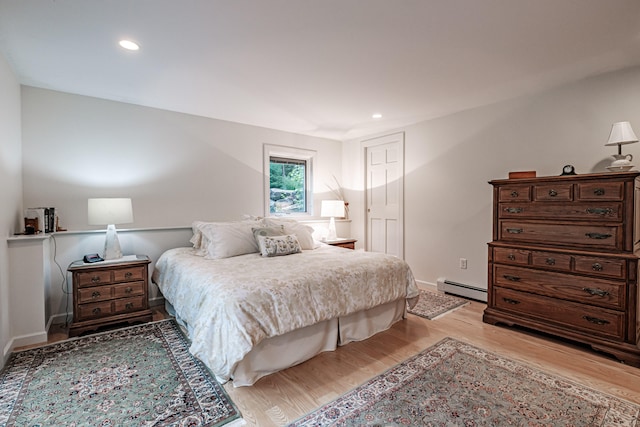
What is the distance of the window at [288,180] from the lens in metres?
4.57

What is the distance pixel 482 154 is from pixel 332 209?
2.14 metres

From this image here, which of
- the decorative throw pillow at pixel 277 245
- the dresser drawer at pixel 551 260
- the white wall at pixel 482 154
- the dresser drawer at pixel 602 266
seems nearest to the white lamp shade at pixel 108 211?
the decorative throw pillow at pixel 277 245

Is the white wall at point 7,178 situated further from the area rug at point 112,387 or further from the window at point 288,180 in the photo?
the window at point 288,180

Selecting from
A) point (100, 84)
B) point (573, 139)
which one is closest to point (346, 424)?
point (573, 139)

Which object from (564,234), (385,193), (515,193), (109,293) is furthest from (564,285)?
(109,293)

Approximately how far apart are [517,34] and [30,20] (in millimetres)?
3164

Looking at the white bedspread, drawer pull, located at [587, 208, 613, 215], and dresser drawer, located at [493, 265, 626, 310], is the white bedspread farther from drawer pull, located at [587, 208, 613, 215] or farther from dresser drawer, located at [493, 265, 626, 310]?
drawer pull, located at [587, 208, 613, 215]

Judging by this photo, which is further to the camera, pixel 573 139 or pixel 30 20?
pixel 573 139

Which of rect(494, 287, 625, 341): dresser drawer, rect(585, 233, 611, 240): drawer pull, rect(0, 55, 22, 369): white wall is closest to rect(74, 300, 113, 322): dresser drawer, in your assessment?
rect(0, 55, 22, 369): white wall

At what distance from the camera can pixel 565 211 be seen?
8.59 ft

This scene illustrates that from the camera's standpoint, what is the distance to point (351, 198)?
530 cm

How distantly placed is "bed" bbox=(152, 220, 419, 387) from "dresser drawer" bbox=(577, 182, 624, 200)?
1.56m

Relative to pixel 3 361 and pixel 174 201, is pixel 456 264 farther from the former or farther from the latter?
pixel 3 361

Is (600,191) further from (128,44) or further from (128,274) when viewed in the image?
(128,274)
